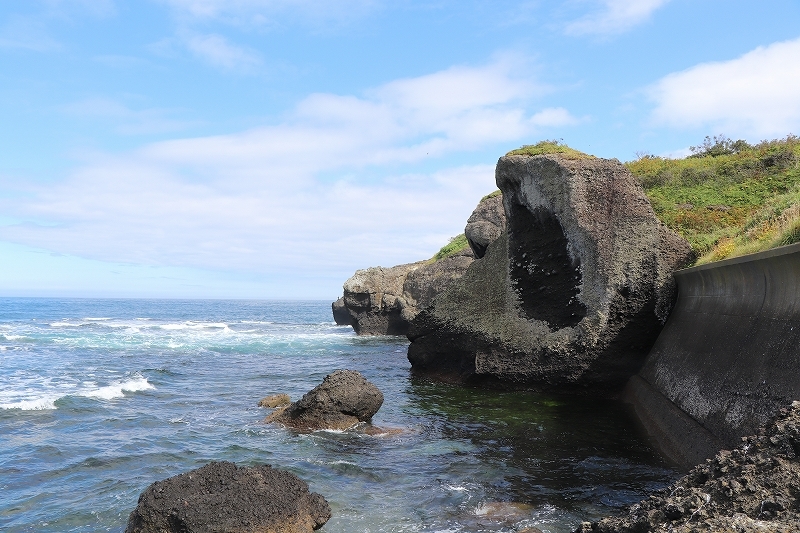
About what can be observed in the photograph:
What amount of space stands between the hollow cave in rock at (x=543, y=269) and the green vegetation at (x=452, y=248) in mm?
24359

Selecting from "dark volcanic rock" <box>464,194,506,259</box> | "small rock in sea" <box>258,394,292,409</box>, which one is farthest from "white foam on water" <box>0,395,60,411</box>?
"dark volcanic rock" <box>464,194,506,259</box>

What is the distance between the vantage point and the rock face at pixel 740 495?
15.8 ft

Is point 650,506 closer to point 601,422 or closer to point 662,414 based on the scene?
point 662,414

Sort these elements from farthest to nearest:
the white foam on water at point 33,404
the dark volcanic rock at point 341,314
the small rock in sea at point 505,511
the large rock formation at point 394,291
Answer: the dark volcanic rock at point 341,314, the large rock formation at point 394,291, the white foam on water at point 33,404, the small rock in sea at point 505,511

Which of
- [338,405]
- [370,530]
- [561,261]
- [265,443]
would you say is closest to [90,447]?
[265,443]

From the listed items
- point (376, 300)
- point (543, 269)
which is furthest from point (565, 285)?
point (376, 300)

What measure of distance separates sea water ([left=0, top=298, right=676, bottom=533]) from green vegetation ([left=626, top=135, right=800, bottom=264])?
5064mm

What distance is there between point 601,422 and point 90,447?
1161 centimetres

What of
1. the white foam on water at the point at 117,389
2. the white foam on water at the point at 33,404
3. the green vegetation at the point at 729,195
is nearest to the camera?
the green vegetation at the point at 729,195

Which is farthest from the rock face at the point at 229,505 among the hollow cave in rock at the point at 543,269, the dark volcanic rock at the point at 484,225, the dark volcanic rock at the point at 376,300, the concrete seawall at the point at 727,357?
the dark volcanic rock at the point at 376,300

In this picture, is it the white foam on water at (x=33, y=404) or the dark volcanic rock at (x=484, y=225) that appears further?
the dark volcanic rock at (x=484, y=225)

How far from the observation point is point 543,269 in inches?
733

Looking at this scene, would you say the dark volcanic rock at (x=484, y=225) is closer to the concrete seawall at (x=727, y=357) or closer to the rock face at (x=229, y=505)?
the concrete seawall at (x=727, y=357)

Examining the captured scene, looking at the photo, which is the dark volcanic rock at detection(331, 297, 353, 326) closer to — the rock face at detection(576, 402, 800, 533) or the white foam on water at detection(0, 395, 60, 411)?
the white foam on water at detection(0, 395, 60, 411)
